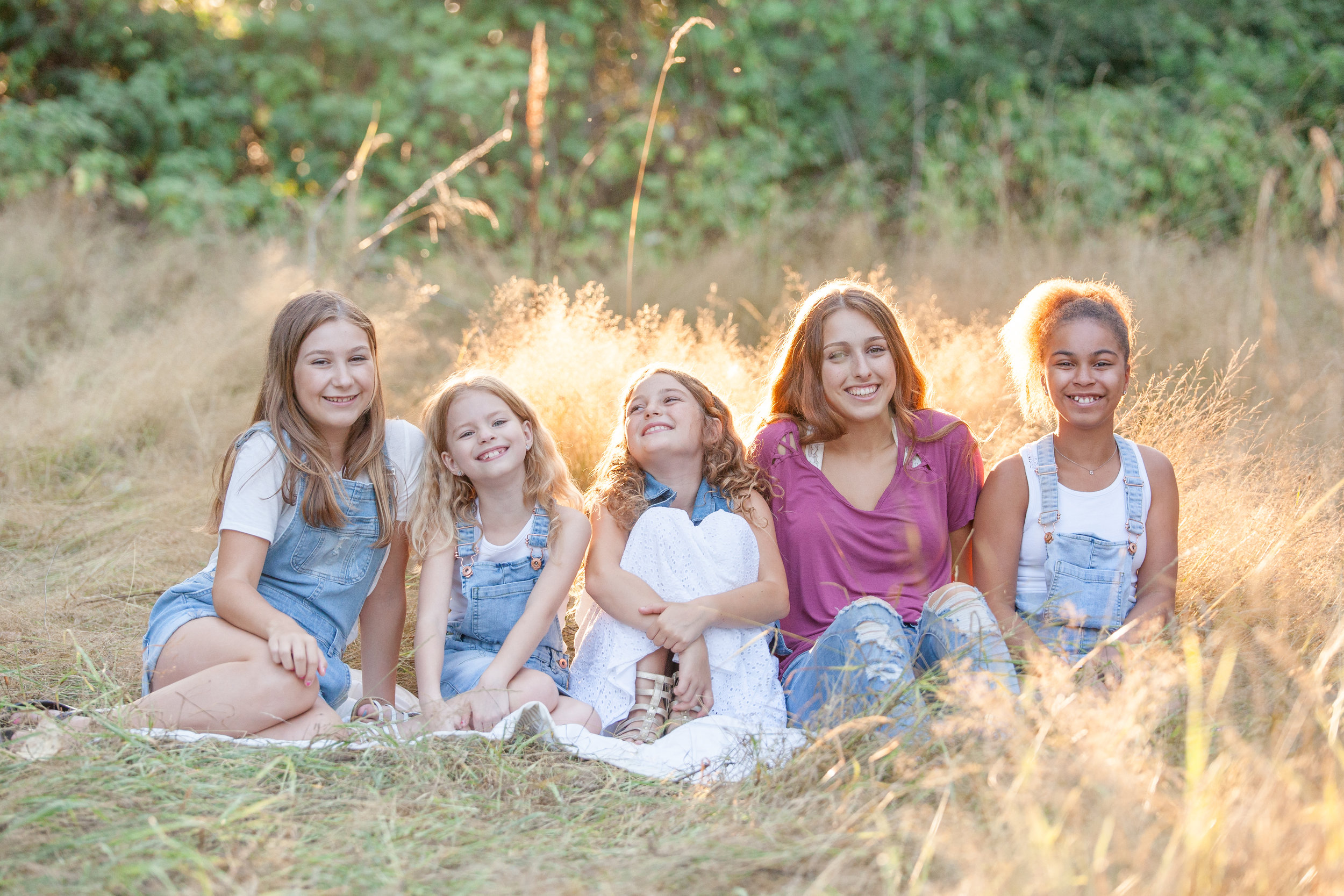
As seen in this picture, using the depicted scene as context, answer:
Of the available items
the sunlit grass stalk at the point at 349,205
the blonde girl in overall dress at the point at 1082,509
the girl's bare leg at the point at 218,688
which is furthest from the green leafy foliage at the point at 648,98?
the girl's bare leg at the point at 218,688

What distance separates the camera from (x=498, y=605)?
242 cm

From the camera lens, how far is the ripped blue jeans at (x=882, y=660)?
1946 mm

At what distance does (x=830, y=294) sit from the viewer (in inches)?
100

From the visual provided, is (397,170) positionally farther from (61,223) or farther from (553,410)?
(553,410)

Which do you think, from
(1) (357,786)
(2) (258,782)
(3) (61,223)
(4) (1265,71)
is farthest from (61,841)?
(4) (1265,71)

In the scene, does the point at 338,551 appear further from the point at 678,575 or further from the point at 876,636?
the point at 876,636

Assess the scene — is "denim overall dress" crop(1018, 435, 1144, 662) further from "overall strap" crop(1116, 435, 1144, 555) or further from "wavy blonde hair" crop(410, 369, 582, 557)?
"wavy blonde hair" crop(410, 369, 582, 557)

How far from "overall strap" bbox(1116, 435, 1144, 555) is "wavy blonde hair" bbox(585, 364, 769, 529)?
816mm

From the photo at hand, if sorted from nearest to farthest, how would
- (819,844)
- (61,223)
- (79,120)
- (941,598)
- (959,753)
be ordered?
1. (819,844)
2. (959,753)
3. (941,598)
4. (61,223)
5. (79,120)

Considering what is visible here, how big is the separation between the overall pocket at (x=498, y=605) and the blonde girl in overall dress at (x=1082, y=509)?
3.50 ft

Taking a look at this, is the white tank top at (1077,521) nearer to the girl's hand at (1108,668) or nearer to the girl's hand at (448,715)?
the girl's hand at (1108,668)

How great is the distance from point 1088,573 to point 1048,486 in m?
0.21

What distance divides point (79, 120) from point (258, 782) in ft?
18.6

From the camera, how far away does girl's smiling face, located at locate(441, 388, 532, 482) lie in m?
2.43
